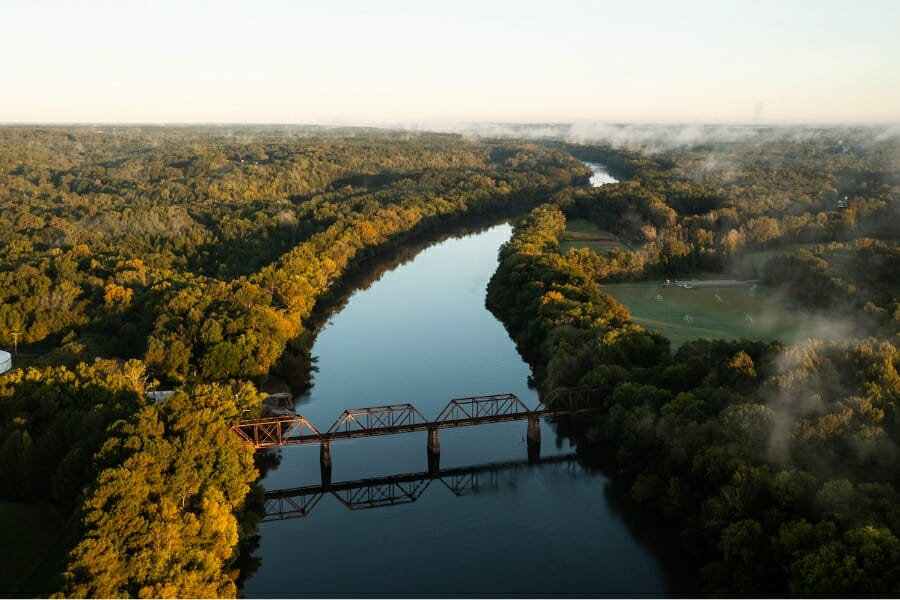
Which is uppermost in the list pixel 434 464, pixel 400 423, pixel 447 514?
pixel 400 423

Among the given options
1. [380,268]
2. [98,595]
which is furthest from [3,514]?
[380,268]

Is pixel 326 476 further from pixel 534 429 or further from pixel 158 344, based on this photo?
pixel 158 344

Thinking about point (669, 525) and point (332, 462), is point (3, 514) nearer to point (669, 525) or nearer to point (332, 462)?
point (332, 462)

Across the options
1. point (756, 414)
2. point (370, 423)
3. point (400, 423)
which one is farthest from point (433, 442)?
point (756, 414)

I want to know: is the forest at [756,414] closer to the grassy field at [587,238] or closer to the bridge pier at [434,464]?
the bridge pier at [434,464]

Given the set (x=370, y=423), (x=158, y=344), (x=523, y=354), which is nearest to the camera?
(x=370, y=423)

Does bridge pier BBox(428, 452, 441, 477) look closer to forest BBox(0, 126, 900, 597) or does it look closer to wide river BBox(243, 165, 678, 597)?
wide river BBox(243, 165, 678, 597)

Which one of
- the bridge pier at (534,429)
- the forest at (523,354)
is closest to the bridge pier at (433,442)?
the bridge pier at (534,429)

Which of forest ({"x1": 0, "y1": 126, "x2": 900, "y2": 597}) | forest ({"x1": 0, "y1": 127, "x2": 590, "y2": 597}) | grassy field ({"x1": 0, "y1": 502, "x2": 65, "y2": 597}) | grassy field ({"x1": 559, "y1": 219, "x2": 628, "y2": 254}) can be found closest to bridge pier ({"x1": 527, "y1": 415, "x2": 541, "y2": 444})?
forest ({"x1": 0, "y1": 126, "x2": 900, "y2": 597})
